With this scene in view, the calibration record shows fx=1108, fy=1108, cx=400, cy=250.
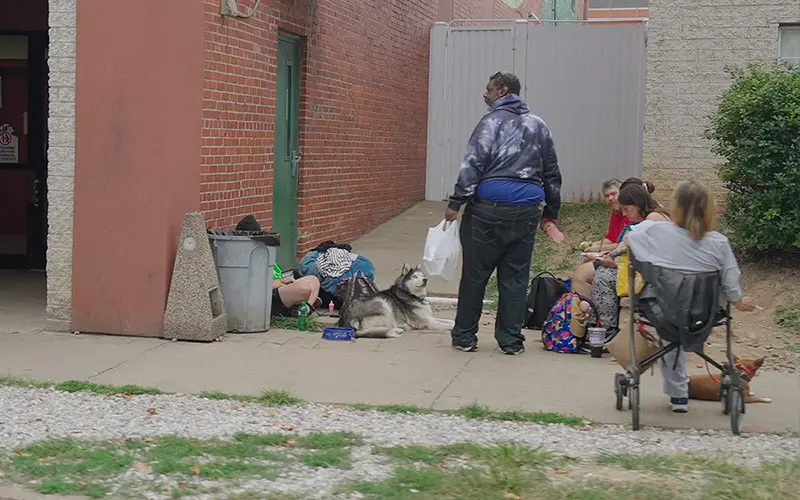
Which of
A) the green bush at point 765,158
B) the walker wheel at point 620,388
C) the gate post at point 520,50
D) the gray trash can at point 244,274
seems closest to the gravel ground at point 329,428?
the walker wheel at point 620,388

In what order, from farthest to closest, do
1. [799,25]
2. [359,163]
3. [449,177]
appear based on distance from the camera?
[449,177], [359,163], [799,25]

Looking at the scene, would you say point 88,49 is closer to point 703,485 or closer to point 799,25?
point 703,485

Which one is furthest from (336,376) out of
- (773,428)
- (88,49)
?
(88,49)

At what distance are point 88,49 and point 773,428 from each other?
6.12 metres

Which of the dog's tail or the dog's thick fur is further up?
the dog's thick fur

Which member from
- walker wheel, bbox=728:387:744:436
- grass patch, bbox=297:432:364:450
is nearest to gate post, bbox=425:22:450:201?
walker wheel, bbox=728:387:744:436

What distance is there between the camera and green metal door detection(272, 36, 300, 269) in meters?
12.1

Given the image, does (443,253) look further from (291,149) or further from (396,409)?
(291,149)

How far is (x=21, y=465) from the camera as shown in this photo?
5594 mm

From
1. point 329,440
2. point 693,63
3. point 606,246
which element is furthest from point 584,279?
point 693,63

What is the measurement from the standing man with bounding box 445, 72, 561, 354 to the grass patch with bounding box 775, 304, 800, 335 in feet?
8.13

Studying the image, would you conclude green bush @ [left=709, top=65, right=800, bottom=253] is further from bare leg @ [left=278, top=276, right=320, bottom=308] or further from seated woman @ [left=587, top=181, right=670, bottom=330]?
bare leg @ [left=278, top=276, right=320, bottom=308]

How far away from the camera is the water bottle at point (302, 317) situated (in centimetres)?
971

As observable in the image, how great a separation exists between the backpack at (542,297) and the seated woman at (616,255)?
0.65 m
